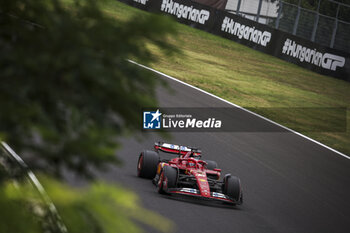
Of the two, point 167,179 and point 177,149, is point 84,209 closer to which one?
point 167,179

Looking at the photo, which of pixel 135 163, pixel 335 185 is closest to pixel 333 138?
pixel 335 185

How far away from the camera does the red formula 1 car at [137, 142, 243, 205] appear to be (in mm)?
10867

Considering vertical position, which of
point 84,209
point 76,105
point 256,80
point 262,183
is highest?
point 76,105

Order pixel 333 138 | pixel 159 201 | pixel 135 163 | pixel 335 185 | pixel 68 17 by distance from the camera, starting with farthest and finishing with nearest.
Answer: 1. pixel 333 138
2. pixel 335 185
3. pixel 135 163
4. pixel 159 201
5. pixel 68 17

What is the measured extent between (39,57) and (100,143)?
0.29 metres

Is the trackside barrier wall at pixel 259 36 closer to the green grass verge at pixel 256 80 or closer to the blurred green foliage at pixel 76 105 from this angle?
the green grass verge at pixel 256 80

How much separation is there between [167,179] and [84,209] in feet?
30.0

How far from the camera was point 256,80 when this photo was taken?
2717 cm

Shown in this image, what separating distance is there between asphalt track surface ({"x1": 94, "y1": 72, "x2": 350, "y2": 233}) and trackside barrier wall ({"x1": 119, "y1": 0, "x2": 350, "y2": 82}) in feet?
36.0

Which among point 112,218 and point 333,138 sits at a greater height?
point 112,218

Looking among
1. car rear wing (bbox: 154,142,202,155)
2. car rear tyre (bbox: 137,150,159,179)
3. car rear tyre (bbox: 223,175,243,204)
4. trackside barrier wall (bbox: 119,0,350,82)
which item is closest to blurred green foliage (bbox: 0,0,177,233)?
car rear tyre (bbox: 223,175,243,204)

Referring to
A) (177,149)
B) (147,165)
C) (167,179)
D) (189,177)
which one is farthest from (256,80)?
(167,179)

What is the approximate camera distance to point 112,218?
1.76 metres

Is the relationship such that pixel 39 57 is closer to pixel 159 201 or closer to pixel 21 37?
pixel 21 37
